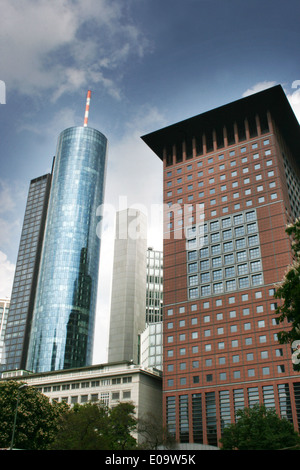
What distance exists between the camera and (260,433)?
5838cm

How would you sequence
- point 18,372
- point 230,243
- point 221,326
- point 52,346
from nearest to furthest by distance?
point 221,326 → point 230,243 → point 18,372 → point 52,346

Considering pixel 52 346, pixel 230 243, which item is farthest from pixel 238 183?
pixel 52 346

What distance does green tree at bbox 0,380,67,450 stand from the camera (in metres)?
59.6

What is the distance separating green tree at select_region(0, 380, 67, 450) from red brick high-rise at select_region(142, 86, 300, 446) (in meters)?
27.7

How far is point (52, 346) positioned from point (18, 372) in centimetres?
6849

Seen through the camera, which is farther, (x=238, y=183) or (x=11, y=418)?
(x=238, y=183)

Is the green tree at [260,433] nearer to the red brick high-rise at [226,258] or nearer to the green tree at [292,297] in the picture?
the red brick high-rise at [226,258]

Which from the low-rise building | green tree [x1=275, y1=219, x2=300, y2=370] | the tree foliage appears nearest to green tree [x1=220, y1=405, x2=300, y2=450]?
the tree foliage

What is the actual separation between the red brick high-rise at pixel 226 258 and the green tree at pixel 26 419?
2775cm

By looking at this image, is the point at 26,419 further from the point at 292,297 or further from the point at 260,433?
the point at 292,297

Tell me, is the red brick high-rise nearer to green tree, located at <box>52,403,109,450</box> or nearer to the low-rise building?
the low-rise building

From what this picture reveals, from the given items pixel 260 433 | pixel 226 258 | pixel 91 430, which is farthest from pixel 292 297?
pixel 226 258
